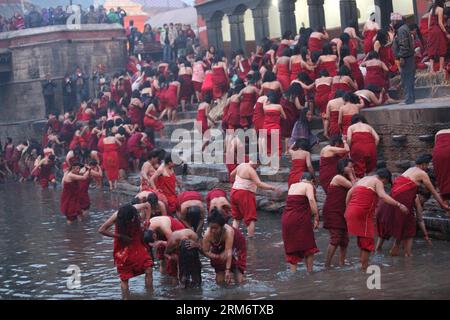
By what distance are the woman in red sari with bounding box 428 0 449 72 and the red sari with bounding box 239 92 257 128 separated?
323cm

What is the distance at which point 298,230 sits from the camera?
34.2 ft

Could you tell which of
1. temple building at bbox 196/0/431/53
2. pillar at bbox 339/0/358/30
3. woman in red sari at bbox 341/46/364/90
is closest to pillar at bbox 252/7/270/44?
temple building at bbox 196/0/431/53

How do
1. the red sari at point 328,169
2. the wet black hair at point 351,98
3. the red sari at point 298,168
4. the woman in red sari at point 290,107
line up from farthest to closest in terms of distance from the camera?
the woman in red sari at point 290,107 < the wet black hair at point 351,98 < the red sari at point 298,168 < the red sari at point 328,169

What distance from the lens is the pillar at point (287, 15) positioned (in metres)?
24.9

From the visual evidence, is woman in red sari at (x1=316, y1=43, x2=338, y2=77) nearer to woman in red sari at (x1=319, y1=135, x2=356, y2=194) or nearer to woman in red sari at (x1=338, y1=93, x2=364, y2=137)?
woman in red sari at (x1=338, y1=93, x2=364, y2=137)

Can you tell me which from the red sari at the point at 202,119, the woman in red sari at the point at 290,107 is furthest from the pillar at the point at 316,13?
the woman in red sari at the point at 290,107

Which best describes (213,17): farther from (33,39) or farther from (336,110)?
(336,110)

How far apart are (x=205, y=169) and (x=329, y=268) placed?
7.09m

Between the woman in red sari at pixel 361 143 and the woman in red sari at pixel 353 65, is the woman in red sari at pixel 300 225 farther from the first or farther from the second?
the woman in red sari at pixel 353 65

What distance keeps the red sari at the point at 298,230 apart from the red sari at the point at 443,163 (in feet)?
6.78

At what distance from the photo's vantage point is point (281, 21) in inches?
987

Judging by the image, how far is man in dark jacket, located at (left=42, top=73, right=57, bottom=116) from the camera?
29844mm

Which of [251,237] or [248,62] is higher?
[248,62]
